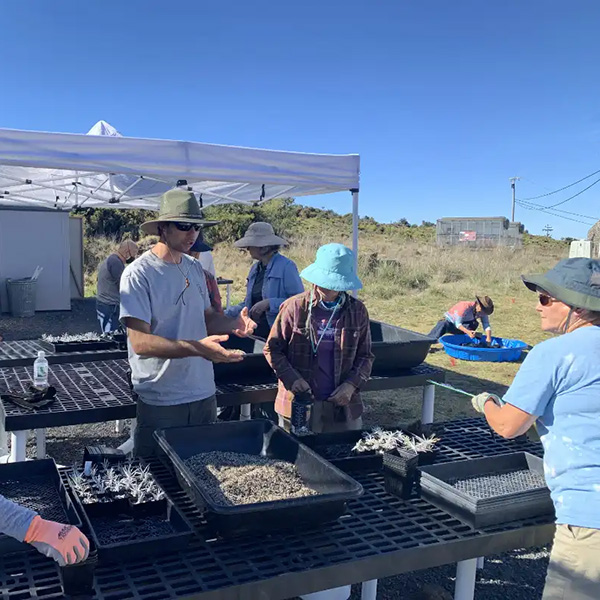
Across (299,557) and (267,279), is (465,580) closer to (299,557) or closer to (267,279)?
(299,557)

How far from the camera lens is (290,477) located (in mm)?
1855

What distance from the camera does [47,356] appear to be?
3.59 meters

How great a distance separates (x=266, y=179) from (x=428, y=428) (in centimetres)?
274

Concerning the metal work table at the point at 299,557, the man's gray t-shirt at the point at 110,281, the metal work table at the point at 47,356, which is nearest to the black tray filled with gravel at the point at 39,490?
A: the metal work table at the point at 299,557

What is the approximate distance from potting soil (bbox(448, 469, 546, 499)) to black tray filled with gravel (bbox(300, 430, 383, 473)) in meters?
0.28

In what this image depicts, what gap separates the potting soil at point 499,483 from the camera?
71.9 inches

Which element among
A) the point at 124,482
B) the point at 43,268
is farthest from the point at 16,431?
the point at 43,268

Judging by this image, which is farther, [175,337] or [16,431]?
[16,431]

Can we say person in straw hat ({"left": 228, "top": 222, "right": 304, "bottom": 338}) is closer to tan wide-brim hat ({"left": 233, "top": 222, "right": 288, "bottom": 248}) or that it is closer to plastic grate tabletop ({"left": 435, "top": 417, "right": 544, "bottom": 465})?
tan wide-brim hat ({"left": 233, "top": 222, "right": 288, "bottom": 248})

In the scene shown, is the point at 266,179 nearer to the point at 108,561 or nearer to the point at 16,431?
the point at 16,431

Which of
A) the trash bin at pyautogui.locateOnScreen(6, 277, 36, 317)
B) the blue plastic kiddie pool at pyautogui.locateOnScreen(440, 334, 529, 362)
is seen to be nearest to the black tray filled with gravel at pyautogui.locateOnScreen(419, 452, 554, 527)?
the blue plastic kiddie pool at pyautogui.locateOnScreen(440, 334, 529, 362)

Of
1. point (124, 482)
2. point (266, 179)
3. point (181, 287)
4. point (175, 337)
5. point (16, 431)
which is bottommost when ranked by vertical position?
point (16, 431)

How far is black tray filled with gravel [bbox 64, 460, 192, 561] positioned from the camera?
4.59ft

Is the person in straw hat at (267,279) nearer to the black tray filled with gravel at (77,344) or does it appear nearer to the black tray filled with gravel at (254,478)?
the black tray filled with gravel at (77,344)
